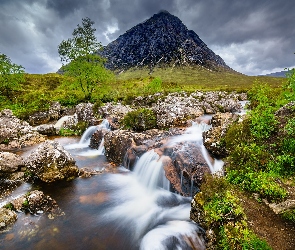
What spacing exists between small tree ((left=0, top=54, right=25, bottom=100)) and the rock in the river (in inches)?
1273

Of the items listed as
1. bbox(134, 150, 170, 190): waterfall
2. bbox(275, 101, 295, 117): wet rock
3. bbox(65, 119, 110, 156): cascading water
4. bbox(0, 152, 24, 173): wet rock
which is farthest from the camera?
bbox(65, 119, 110, 156): cascading water

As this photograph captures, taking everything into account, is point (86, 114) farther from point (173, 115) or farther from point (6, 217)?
point (6, 217)

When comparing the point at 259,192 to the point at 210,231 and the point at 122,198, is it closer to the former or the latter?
the point at 210,231

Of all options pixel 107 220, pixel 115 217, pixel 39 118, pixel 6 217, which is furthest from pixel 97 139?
pixel 39 118

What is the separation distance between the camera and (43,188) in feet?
39.9

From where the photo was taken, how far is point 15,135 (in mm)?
20953

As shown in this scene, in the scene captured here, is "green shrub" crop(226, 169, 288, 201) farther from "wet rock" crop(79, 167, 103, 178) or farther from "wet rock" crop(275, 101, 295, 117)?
"wet rock" crop(79, 167, 103, 178)

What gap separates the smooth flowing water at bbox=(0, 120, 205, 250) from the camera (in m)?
8.36

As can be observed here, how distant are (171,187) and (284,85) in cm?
Answer: 784

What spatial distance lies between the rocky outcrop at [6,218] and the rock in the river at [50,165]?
332 cm

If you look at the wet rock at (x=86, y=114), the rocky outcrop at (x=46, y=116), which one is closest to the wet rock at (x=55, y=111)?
the rocky outcrop at (x=46, y=116)

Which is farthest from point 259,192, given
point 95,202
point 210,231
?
point 95,202

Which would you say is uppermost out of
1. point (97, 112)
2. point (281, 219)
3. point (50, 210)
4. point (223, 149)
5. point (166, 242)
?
point (97, 112)

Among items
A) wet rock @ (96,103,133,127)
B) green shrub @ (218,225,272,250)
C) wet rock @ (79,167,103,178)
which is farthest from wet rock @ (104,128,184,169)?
green shrub @ (218,225,272,250)
